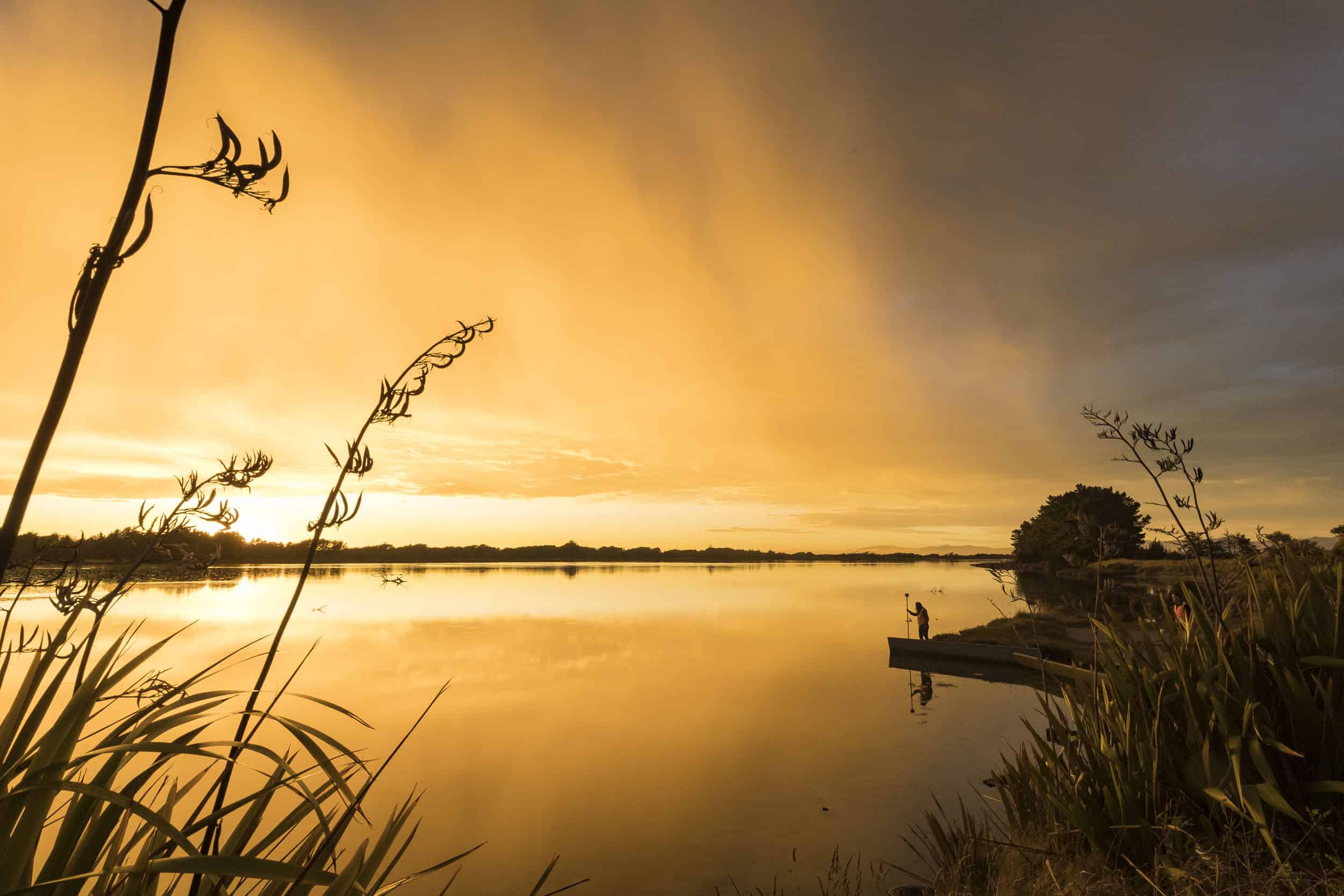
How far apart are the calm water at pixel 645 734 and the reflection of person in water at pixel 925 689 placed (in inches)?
5.1

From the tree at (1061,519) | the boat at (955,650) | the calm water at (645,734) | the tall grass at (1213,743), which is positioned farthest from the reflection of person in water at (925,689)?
the tree at (1061,519)

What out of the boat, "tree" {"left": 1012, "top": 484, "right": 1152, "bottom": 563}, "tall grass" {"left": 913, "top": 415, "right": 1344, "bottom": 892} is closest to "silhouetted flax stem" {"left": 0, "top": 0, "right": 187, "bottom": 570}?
"tall grass" {"left": 913, "top": 415, "right": 1344, "bottom": 892}

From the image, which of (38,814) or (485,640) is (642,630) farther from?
(38,814)

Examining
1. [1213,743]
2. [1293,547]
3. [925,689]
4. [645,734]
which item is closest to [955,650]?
[925,689]

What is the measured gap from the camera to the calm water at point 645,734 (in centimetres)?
1178

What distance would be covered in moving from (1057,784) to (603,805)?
10682 mm

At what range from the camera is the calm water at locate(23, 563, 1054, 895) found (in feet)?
38.7

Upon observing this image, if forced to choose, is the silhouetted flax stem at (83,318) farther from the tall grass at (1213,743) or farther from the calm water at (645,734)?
the tall grass at (1213,743)

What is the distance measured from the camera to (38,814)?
172 centimetres

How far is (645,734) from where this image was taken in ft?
64.3

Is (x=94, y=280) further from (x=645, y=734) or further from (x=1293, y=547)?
(x=645, y=734)

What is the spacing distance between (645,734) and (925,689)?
10.3 meters

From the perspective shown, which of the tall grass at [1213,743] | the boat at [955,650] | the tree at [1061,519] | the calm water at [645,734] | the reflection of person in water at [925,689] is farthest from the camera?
the tree at [1061,519]

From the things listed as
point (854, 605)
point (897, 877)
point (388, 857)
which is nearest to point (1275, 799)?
point (897, 877)
